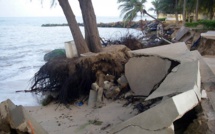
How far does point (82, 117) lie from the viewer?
22.1 ft

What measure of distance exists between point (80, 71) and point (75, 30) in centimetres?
175

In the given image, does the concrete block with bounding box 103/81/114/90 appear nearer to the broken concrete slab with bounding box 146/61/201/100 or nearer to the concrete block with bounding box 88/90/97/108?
the concrete block with bounding box 88/90/97/108

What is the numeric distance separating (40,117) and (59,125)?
112cm

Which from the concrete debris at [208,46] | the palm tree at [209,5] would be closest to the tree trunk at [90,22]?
the concrete debris at [208,46]

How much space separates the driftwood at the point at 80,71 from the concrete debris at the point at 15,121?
4.42 metres

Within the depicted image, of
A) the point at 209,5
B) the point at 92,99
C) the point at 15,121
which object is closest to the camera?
the point at 15,121

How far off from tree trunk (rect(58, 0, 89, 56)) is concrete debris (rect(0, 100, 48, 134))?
548 centimetres

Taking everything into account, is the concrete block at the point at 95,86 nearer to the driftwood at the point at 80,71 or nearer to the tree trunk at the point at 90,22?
the driftwood at the point at 80,71

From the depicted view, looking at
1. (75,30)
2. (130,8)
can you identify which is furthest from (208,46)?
(130,8)

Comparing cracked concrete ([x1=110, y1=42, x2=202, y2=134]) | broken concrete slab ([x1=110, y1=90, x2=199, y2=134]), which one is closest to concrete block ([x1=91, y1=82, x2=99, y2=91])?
cracked concrete ([x1=110, y1=42, x2=202, y2=134])

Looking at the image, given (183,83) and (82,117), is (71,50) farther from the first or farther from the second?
(183,83)

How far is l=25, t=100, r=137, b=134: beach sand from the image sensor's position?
5.72m

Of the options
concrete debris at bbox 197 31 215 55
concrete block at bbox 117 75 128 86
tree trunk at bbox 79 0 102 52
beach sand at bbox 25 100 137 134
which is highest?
tree trunk at bbox 79 0 102 52

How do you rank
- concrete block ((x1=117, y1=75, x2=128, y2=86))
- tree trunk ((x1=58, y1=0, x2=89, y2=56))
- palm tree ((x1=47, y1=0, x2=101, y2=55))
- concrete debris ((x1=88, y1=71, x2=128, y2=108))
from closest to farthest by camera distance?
concrete debris ((x1=88, y1=71, x2=128, y2=108))
concrete block ((x1=117, y1=75, x2=128, y2=86))
tree trunk ((x1=58, y1=0, x2=89, y2=56))
palm tree ((x1=47, y1=0, x2=101, y2=55))
